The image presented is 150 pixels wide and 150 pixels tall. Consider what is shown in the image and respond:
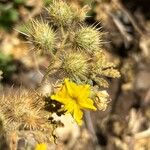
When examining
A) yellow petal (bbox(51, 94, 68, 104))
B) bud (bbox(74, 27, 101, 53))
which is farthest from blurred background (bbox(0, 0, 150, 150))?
yellow petal (bbox(51, 94, 68, 104))

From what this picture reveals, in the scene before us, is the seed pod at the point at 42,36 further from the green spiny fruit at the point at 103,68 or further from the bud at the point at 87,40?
the green spiny fruit at the point at 103,68

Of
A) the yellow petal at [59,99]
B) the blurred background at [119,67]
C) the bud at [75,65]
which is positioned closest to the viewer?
the yellow petal at [59,99]

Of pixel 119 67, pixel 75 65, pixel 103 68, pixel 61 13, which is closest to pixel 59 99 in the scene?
pixel 75 65

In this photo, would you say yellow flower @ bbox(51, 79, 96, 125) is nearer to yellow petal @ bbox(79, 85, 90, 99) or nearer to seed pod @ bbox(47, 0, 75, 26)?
yellow petal @ bbox(79, 85, 90, 99)

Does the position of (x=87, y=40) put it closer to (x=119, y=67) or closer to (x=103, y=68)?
(x=103, y=68)

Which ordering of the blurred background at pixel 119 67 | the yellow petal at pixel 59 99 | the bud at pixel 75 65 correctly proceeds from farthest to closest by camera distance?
the blurred background at pixel 119 67
the bud at pixel 75 65
the yellow petal at pixel 59 99

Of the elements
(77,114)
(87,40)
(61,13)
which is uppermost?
(61,13)

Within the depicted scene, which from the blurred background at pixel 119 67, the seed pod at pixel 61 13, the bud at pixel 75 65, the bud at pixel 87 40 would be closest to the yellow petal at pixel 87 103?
the bud at pixel 75 65
